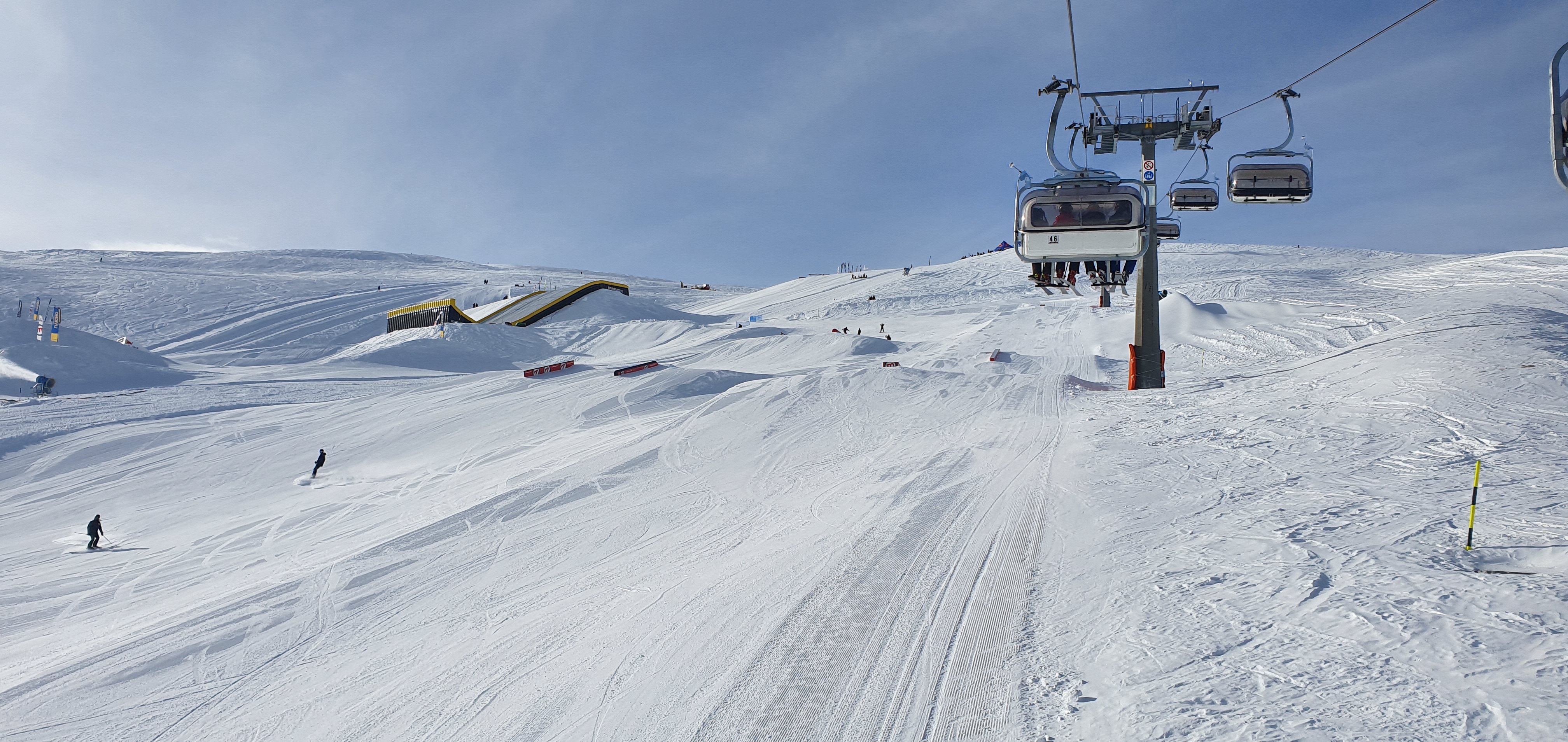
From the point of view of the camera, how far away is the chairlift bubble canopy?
1132 cm

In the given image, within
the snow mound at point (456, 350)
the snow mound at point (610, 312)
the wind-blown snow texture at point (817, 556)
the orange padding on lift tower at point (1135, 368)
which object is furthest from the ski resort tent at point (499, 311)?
the orange padding on lift tower at point (1135, 368)

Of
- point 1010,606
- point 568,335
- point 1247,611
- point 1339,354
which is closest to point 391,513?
point 1010,606

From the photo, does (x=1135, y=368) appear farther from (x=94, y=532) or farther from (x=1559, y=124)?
(x=94, y=532)

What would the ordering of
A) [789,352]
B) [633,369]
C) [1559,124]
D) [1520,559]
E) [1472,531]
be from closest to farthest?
[1559,124], [1520,559], [1472,531], [633,369], [789,352]

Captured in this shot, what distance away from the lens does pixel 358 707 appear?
602 cm

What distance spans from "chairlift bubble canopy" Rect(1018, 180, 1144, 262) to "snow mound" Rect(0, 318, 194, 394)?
105 ft

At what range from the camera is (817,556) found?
28.5 ft

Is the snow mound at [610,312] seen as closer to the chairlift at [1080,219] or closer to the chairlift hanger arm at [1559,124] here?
the chairlift at [1080,219]

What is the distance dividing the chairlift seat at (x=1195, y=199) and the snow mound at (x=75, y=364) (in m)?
34.8

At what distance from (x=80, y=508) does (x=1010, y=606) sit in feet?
59.1

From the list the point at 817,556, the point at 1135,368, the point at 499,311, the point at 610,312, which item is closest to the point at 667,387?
the point at 1135,368

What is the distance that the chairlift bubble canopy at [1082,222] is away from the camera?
37.1 feet

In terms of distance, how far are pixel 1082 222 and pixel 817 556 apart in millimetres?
6702

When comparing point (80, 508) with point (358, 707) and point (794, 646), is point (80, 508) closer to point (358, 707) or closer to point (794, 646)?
point (358, 707)
